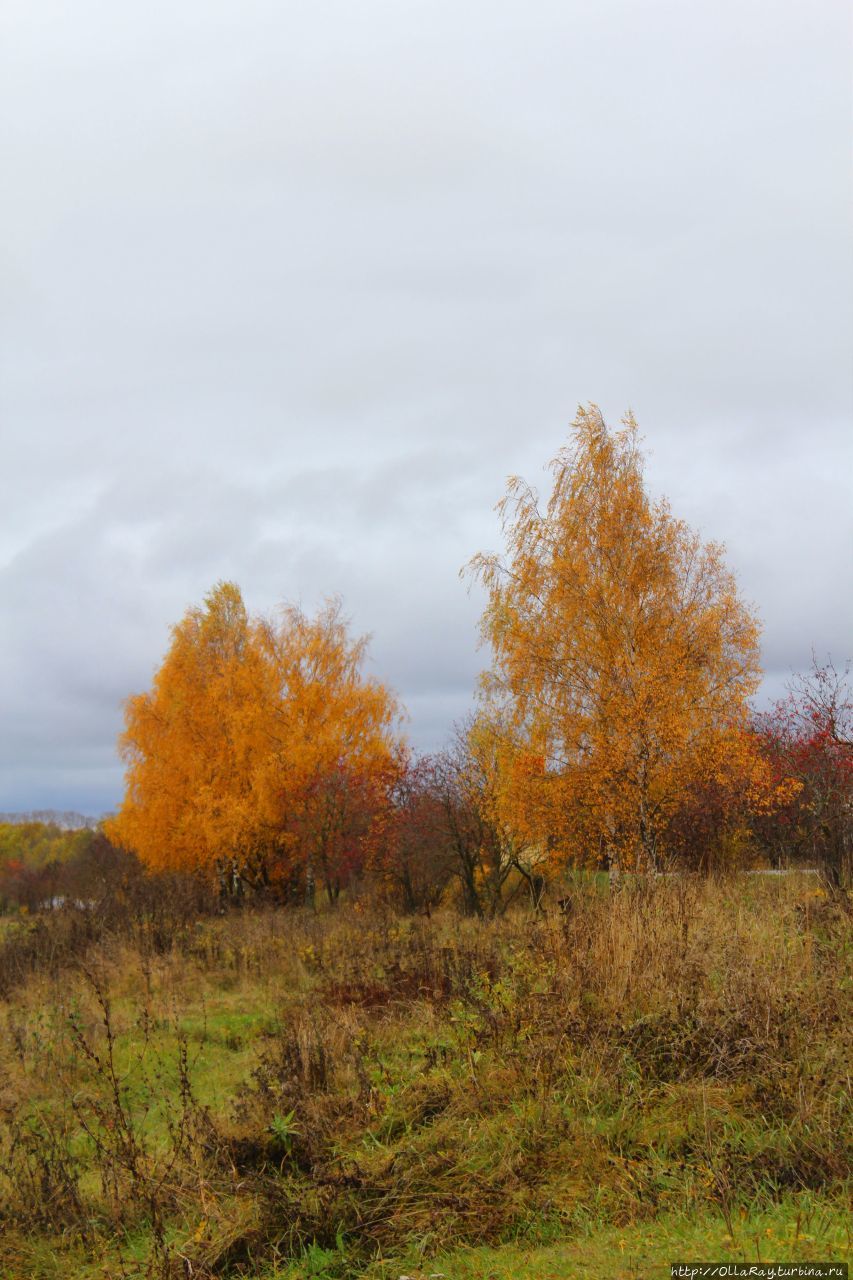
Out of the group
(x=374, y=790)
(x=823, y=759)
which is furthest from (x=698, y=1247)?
(x=374, y=790)

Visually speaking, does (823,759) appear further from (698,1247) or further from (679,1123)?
(698,1247)

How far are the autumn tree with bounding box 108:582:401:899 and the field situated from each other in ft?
43.8

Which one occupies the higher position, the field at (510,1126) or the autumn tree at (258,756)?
the autumn tree at (258,756)

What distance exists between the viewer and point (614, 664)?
14.7 meters

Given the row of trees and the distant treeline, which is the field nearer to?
the row of trees

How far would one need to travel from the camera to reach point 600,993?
6219mm

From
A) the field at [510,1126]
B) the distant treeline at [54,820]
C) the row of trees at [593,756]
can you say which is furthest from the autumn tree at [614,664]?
the distant treeline at [54,820]

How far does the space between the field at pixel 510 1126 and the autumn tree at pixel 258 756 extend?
43.8 feet

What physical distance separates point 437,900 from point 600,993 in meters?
13.0

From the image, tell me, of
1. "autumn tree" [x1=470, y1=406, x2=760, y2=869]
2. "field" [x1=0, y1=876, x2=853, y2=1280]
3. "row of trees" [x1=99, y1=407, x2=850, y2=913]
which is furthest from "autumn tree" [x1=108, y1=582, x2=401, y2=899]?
"field" [x1=0, y1=876, x2=853, y2=1280]

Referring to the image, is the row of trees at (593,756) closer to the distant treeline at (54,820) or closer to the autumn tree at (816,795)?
the autumn tree at (816,795)

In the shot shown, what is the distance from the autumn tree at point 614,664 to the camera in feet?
46.2

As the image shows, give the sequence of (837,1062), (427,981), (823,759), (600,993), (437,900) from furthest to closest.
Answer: (437,900) → (823,759) → (427,981) → (600,993) → (837,1062)

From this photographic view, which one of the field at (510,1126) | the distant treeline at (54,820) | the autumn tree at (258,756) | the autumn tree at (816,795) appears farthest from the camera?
the distant treeline at (54,820)
